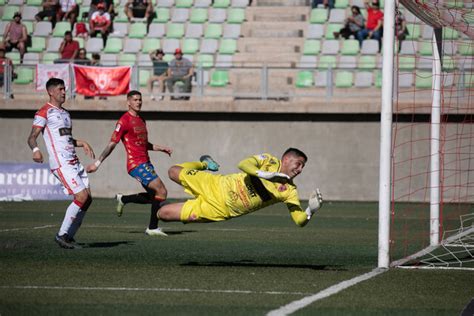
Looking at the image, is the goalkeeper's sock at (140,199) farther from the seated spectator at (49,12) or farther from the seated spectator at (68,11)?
the seated spectator at (49,12)

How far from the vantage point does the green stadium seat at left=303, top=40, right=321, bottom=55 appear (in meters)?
27.6

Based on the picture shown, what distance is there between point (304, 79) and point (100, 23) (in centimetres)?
754

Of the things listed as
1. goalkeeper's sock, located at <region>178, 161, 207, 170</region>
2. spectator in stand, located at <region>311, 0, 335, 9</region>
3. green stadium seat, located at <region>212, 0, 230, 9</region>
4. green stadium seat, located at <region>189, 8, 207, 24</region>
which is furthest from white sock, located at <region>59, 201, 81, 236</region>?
green stadium seat, located at <region>212, 0, 230, 9</region>

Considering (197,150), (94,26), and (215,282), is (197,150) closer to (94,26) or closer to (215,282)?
(94,26)

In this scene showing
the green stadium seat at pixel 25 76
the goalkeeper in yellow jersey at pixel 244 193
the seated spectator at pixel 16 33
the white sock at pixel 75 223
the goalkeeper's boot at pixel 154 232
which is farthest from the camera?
the seated spectator at pixel 16 33

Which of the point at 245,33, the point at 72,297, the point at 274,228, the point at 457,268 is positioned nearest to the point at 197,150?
the point at 245,33

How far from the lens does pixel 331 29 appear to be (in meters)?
28.2

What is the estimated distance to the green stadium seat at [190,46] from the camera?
28266 mm

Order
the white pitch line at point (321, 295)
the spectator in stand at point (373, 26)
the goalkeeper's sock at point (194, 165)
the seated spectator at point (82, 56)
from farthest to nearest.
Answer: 1. the spectator in stand at point (373, 26)
2. the seated spectator at point (82, 56)
3. the goalkeeper's sock at point (194, 165)
4. the white pitch line at point (321, 295)

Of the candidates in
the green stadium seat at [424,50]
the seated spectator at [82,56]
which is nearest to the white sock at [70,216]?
the seated spectator at [82,56]

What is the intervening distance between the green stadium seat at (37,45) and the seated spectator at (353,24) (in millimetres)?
8212

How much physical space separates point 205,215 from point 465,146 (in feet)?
44.5

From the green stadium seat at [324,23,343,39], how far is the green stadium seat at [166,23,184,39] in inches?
159

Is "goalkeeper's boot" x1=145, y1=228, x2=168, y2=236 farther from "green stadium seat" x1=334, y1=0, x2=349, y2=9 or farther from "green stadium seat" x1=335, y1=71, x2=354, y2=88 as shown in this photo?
"green stadium seat" x1=334, y1=0, x2=349, y2=9
